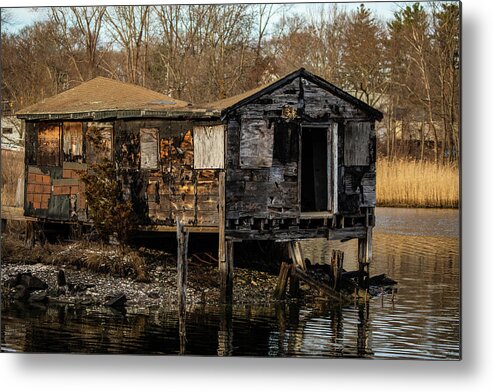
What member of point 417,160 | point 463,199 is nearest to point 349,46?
point 417,160

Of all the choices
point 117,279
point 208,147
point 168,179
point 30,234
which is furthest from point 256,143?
point 30,234

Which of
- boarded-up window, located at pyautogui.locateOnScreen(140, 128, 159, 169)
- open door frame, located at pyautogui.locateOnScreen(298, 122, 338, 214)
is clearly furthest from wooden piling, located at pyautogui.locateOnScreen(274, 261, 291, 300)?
boarded-up window, located at pyautogui.locateOnScreen(140, 128, 159, 169)

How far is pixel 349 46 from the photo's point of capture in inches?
582

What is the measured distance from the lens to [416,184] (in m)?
15.3

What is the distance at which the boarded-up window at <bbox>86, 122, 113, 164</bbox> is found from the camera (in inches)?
683

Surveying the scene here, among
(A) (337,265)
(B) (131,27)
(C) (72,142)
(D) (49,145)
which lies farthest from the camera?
(D) (49,145)

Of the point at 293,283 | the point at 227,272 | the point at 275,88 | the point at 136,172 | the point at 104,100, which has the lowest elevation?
the point at 293,283

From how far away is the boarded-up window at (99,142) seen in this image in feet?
57.0

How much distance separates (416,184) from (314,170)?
2364mm

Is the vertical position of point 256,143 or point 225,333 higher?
point 256,143

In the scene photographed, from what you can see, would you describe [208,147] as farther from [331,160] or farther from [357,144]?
[357,144]

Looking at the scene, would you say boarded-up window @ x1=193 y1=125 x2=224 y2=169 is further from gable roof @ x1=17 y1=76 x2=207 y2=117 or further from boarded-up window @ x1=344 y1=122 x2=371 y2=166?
boarded-up window @ x1=344 y1=122 x2=371 y2=166

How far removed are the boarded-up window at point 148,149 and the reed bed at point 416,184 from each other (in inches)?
120

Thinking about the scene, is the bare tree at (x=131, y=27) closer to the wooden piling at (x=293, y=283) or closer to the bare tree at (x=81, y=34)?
the bare tree at (x=81, y=34)
